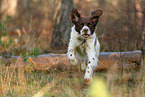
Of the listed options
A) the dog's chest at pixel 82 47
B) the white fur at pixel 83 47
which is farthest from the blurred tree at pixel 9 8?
the white fur at pixel 83 47

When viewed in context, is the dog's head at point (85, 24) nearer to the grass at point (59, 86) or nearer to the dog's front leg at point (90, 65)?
the dog's front leg at point (90, 65)

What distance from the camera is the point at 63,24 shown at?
30.1 ft

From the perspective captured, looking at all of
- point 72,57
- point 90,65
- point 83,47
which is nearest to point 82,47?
point 83,47

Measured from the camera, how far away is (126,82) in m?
4.73

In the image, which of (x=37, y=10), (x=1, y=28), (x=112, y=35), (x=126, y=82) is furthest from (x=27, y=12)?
(x=126, y=82)

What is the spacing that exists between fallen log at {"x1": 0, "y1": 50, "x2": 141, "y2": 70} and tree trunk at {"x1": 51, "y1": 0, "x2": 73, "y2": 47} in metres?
3.12

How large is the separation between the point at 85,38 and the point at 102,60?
151cm

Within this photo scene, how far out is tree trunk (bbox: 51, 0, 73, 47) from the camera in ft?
29.6

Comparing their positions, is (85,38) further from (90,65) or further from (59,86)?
(59,86)

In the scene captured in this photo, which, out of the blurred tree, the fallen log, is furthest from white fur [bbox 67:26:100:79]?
the blurred tree

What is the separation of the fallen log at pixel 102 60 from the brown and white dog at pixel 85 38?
0.61 metres

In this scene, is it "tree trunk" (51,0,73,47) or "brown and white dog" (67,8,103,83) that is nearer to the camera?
"brown and white dog" (67,8,103,83)

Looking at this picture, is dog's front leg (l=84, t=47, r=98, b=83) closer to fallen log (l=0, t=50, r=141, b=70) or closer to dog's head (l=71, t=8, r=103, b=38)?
dog's head (l=71, t=8, r=103, b=38)

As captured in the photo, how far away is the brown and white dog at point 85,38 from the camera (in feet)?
15.3
